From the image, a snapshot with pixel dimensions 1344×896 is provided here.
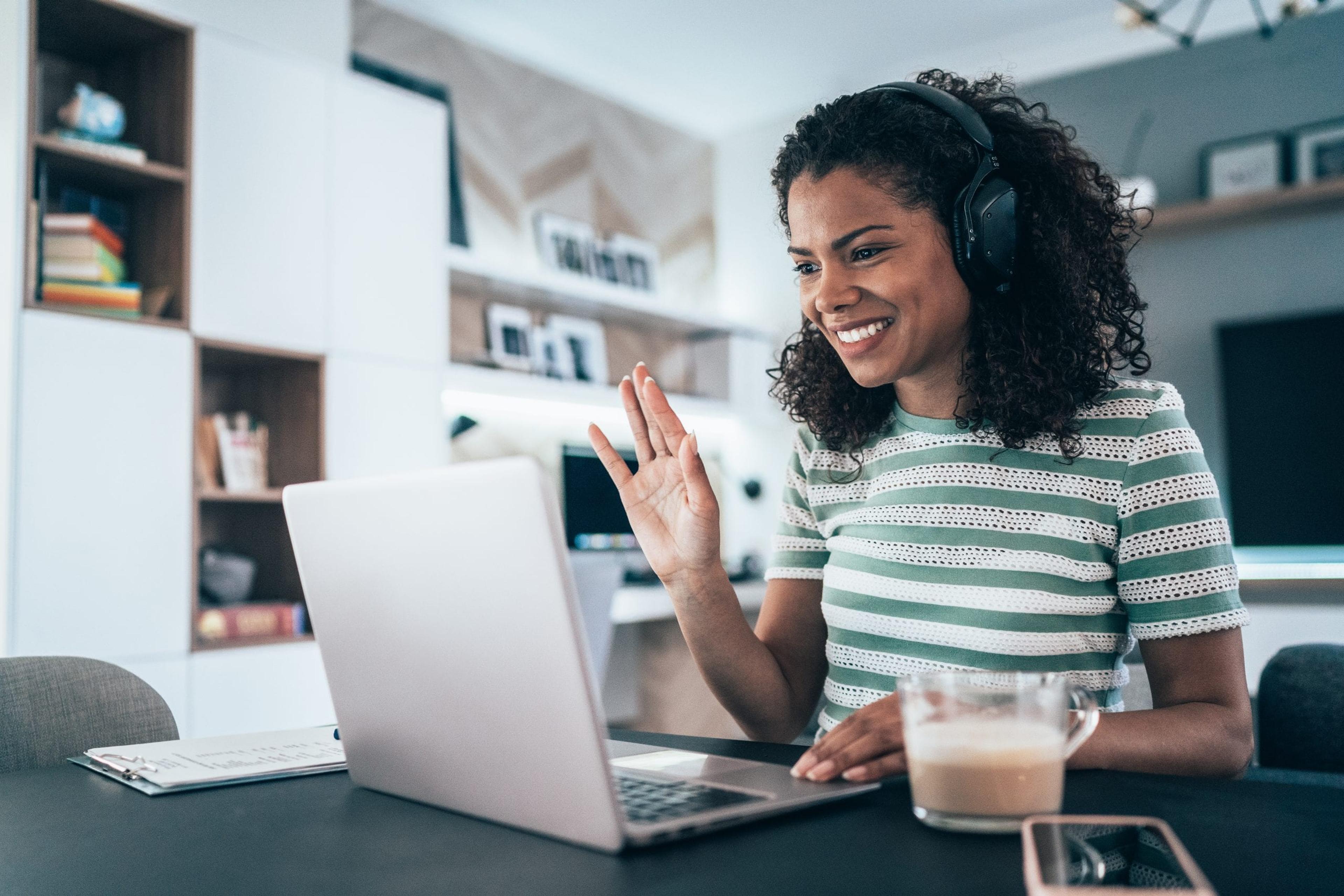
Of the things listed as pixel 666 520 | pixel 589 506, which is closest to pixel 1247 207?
pixel 589 506

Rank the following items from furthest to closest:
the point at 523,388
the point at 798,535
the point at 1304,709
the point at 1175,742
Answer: the point at 523,388 → the point at 1304,709 → the point at 798,535 → the point at 1175,742

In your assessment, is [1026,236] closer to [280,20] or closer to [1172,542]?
[1172,542]

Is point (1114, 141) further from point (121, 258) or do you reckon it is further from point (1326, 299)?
point (121, 258)

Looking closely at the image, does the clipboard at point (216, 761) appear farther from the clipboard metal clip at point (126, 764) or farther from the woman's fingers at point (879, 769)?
the woman's fingers at point (879, 769)

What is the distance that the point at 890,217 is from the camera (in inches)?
44.6

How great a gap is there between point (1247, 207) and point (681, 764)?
11.9ft

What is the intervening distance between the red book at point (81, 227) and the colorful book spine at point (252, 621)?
0.92 meters

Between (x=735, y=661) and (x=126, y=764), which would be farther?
(x=735, y=661)

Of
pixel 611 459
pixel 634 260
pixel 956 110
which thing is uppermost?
pixel 634 260

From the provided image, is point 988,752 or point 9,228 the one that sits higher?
point 9,228

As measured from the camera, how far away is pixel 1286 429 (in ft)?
11.9

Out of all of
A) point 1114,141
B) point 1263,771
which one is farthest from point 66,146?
point 1114,141

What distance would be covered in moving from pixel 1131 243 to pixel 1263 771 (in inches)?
30.0

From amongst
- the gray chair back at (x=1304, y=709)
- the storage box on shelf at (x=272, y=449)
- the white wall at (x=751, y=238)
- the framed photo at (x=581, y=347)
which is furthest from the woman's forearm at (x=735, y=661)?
the white wall at (x=751, y=238)
